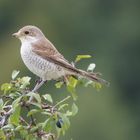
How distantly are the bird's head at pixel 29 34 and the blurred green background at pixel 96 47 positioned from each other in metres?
18.8

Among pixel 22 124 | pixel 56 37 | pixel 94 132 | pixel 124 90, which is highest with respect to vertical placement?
pixel 56 37

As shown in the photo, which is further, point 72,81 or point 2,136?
point 72,81

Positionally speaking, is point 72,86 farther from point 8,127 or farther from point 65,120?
point 8,127

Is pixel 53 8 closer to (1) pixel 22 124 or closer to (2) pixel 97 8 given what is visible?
(2) pixel 97 8

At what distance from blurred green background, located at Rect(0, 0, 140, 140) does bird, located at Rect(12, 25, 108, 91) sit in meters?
18.8

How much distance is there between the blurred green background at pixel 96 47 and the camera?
3203 centimetres

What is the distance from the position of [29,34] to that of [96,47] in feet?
95.3

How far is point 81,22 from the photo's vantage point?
41.9m

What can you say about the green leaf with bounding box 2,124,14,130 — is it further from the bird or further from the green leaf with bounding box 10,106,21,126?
the bird

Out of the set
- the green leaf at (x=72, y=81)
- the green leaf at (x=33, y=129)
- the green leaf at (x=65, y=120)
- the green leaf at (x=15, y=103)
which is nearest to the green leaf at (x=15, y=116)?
the green leaf at (x=15, y=103)

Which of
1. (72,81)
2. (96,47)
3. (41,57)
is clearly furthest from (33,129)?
(96,47)

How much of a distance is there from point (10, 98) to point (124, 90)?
30014mm

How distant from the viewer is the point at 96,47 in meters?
38.9

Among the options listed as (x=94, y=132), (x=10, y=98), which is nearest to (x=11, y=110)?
(x=10, y=98)
